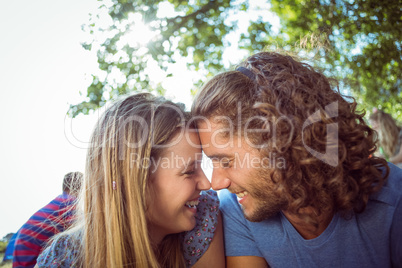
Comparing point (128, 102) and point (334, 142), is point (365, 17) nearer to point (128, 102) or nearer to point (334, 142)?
point (334, 142)

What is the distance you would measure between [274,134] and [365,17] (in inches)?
186

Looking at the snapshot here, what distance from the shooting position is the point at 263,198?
2146mm

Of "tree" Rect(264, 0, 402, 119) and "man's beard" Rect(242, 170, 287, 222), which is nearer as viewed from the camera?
"man's beard" Rect(242, 170, 287, 222)

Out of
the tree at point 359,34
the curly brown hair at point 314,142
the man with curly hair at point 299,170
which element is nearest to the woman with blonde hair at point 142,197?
the man with curly hair at point 299,170

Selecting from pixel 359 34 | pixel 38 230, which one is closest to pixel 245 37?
pixel 359 34

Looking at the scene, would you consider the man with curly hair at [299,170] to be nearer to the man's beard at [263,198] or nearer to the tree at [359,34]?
the man's beard at [263,198]

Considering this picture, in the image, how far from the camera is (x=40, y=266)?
76.6 inches

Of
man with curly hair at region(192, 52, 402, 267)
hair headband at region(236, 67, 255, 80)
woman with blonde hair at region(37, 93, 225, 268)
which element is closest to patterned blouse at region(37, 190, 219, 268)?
woman with blonde hair at region(37, 93, 225, 268)

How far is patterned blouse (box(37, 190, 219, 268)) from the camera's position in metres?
1.97

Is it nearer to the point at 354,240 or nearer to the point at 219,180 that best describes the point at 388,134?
the point at 354,240

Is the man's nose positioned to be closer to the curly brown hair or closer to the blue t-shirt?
the curly brown hair

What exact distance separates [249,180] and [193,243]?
0.69 meters

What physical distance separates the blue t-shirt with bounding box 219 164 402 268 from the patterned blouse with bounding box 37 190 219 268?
1.43 feet

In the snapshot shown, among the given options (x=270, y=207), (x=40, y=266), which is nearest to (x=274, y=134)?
(x=270, y=207)
